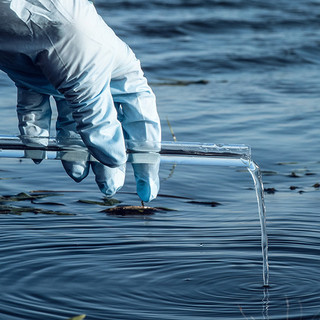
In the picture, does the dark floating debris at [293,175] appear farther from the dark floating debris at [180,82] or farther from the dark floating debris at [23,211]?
the dark floating debris at [180,82]

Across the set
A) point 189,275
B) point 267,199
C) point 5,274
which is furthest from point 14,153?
point 267,199

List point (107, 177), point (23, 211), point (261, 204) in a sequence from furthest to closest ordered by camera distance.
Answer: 1. point (23, 211)
2. point (261, 204)
3. point (107, 177)

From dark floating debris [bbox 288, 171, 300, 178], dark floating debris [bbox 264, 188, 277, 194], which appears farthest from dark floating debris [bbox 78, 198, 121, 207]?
dark floating debris [bbox 288, 171, 300, 178]

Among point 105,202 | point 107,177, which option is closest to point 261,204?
point 107,177

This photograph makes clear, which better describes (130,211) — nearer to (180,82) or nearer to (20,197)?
(20,197)

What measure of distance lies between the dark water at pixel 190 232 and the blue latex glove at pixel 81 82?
549 mm

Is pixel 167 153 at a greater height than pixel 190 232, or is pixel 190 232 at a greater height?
pixel 167 153

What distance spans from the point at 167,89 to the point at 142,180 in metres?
5.54

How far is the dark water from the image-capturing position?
11.9 ft

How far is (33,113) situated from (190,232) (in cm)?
140

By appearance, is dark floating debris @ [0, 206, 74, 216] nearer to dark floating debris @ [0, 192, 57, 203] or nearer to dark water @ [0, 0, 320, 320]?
dark water @ [0, 0, 320, 320]

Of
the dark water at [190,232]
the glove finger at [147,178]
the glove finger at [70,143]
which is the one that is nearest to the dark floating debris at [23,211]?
the dark water at [190,232]

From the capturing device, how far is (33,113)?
3.55m

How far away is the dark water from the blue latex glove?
55cm
